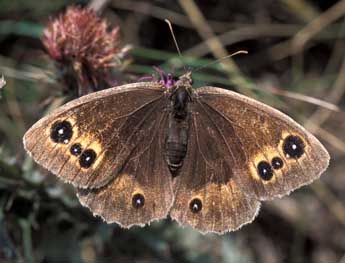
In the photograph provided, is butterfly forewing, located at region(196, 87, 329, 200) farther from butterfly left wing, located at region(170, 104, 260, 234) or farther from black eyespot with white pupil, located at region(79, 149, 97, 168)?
black eyespot with white pupil, located at region(79, 149, 97, 168)

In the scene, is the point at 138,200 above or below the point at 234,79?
above

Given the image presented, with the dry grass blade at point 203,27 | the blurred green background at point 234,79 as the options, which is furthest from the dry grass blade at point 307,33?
the dry grass blade at point 203,27

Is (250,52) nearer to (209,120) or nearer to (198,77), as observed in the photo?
(198,77)

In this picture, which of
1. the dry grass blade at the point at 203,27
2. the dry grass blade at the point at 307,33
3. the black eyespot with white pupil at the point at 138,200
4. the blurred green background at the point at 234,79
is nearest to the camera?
the black eyespot with white pupil at the point at 138,200

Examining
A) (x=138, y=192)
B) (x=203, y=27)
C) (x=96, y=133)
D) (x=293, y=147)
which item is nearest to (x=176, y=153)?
(x=138, y=192)

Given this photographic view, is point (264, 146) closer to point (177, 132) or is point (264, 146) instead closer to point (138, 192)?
point (177, 132)

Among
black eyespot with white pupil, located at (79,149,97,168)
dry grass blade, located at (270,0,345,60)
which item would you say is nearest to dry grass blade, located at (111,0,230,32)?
dry grass blade, located at (270,0,345,60)

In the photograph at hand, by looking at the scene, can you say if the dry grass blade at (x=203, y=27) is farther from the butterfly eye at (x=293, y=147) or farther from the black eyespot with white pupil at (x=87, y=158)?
the black eyespot with white pupil at (x=87, y=158)
